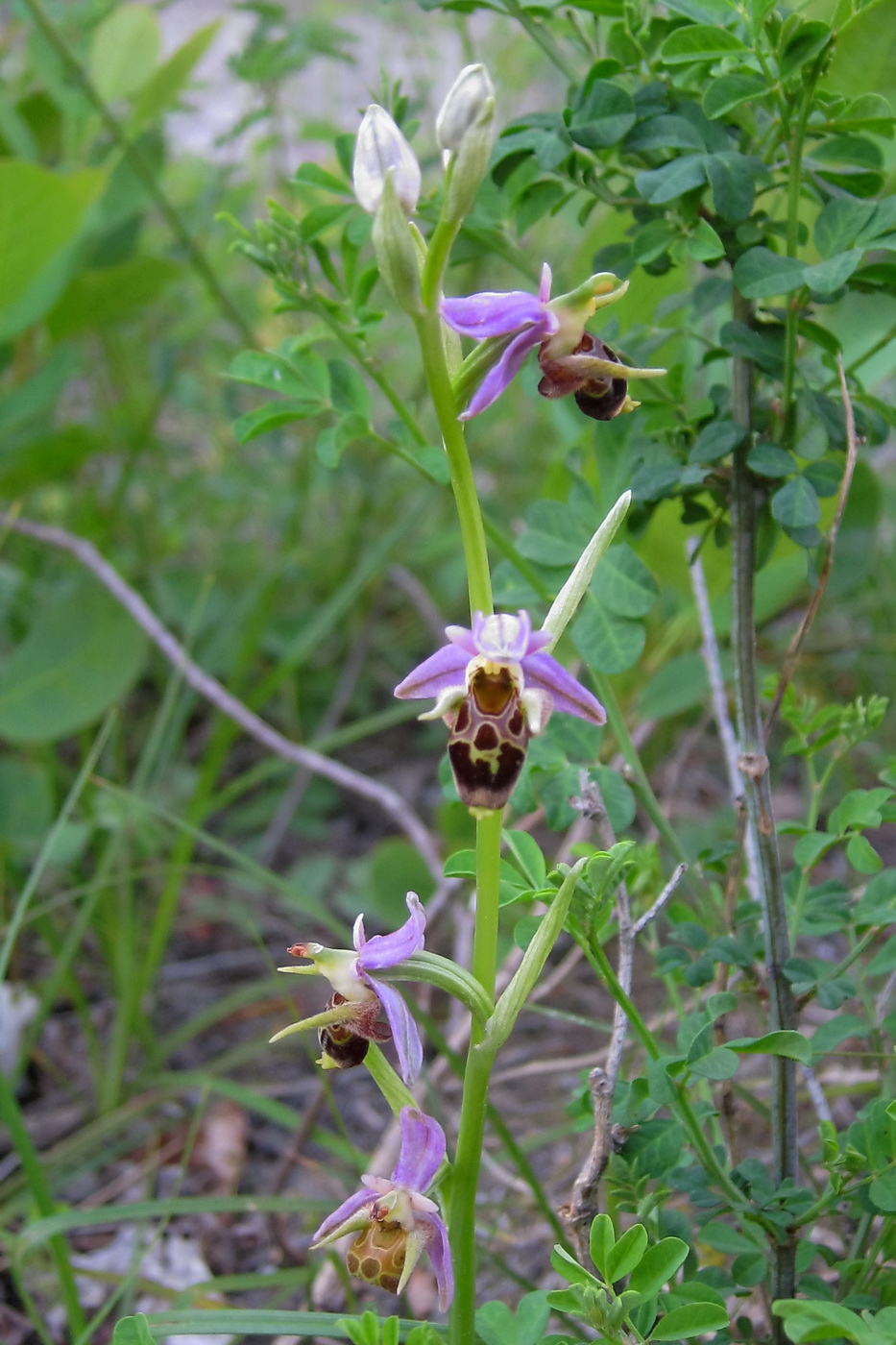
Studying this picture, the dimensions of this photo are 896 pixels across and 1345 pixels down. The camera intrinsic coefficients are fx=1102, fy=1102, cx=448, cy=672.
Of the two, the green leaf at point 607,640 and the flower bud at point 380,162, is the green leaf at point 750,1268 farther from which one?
the flower bud at point 380,162

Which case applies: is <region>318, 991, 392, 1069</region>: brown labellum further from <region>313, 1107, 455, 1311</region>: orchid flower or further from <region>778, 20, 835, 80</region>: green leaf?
<region>778, 20, 835, 80</region>: green leaf

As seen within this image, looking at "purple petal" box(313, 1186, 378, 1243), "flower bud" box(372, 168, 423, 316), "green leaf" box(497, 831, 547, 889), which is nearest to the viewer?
"flower bud" box(372, 168, 423, 316)

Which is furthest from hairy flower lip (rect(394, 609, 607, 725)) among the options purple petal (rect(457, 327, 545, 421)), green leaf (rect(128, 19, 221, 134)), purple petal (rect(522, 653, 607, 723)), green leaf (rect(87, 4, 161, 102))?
green leaf (rect(87, 4, 161, 102))

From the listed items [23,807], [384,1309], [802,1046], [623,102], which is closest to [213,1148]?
[384,1309]

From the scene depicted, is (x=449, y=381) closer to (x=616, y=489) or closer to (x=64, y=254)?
(x=616, y=489)

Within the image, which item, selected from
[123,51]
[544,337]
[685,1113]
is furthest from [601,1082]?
[123,51]
